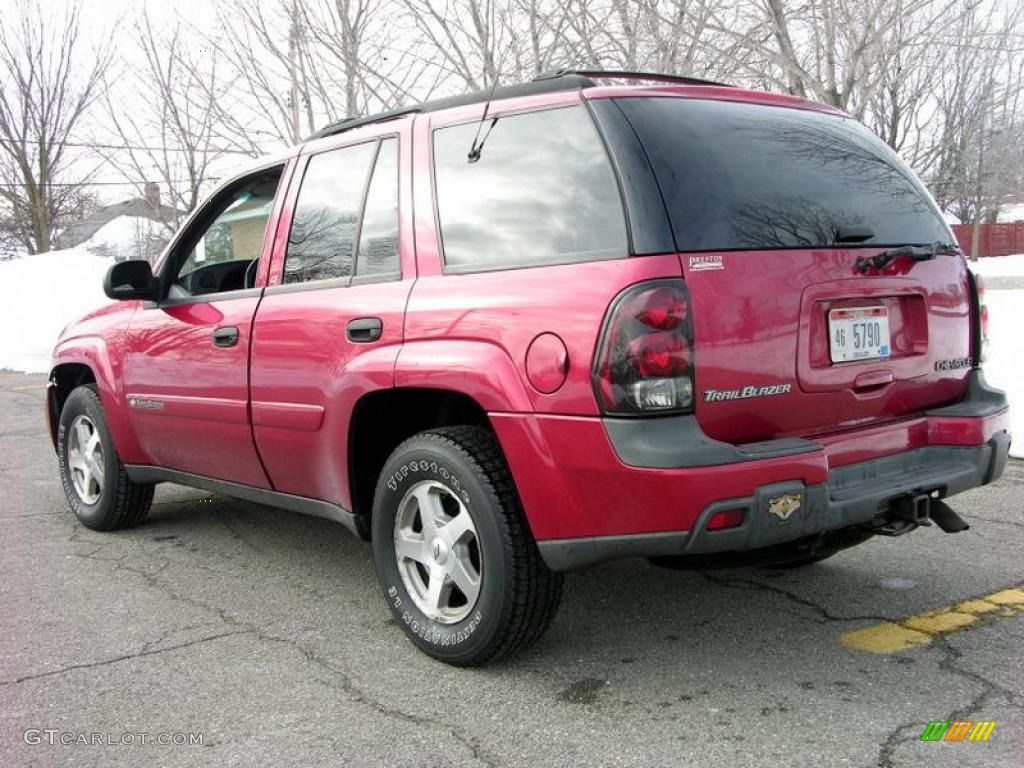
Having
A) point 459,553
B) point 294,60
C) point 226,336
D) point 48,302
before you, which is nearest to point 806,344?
point 459,553

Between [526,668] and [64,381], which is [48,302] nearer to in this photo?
[64,381]

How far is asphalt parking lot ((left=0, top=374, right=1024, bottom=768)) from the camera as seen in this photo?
2707mm

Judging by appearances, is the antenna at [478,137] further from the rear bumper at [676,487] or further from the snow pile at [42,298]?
the snow pile at [42,298]

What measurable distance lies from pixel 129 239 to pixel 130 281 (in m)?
38.1

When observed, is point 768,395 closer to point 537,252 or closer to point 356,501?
point 537,252

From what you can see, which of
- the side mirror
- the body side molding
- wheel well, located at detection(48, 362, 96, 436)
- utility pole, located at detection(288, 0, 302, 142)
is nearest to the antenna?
the body side molding

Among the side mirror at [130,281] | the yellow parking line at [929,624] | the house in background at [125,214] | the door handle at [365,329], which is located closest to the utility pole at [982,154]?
the yellow parking line at [929,624]

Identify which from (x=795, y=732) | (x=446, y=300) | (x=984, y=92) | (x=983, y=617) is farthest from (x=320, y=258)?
(x=984, y=92)

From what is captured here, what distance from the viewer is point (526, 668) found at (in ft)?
10.6

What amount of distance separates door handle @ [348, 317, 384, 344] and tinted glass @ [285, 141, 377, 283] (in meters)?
0.27

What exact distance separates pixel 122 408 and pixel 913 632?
12.0 feet

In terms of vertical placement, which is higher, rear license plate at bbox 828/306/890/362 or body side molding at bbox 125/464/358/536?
rear license plate at bbox 828/306/890/362

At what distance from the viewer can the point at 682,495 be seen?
2.62m

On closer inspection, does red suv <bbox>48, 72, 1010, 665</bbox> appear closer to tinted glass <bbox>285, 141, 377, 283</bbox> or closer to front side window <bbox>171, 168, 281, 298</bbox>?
tinted glass <bbox>285, 141, 377, 283</bbox>
